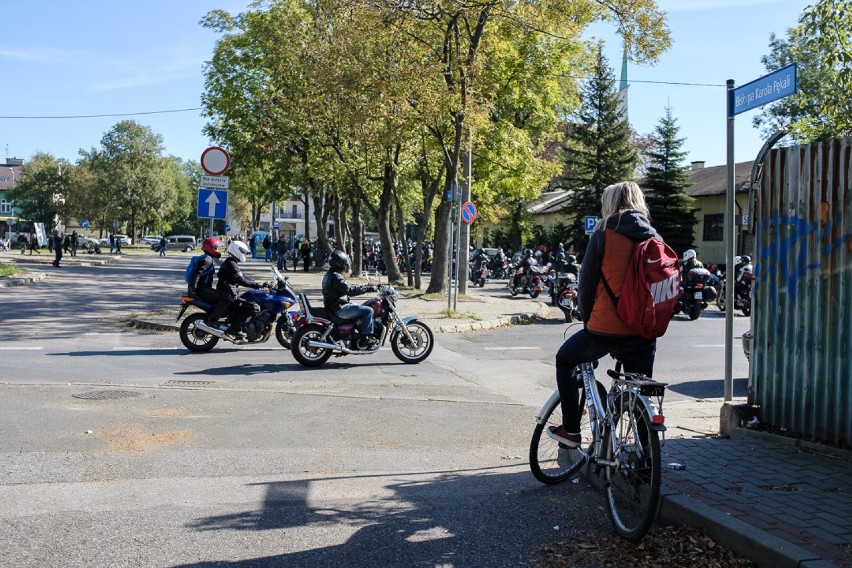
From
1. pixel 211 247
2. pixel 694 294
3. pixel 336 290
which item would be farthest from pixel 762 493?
pixel 694 294

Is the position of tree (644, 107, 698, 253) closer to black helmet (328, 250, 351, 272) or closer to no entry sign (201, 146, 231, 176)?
no entry sign (201, 146, 231, 176)

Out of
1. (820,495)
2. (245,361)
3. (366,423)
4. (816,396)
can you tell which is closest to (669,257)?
(820,495)

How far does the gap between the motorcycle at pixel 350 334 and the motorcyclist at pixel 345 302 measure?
0.24 feet

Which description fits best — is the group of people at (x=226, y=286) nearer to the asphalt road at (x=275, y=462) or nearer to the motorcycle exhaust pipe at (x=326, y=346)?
the asphalt road at (x=275, y=462)

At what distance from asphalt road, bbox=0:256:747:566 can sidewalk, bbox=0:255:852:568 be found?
2.04 ft

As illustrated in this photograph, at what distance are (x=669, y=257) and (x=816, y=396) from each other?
213 cm

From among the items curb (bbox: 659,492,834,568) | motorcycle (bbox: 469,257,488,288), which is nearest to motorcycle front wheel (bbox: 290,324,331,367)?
curb (bbox: 659,492,834,568)

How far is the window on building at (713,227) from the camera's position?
43656mm

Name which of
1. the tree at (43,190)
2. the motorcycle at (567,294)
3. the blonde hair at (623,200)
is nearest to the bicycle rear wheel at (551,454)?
the blonde hair at (623,200)

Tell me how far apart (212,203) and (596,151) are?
3350 cm

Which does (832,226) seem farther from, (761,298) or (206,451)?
(206,451)

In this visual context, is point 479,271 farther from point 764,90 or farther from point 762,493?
point 762,493

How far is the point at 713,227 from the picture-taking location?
1732 inches

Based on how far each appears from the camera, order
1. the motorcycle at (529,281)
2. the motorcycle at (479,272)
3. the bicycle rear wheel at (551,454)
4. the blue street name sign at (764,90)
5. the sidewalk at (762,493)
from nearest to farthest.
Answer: the sidewalk at (762,493), the bicycle rear wheel at (551,454), the blue street name sign at (764,90), the motorcycle at (529,281), the motorcycle at (479,272)
